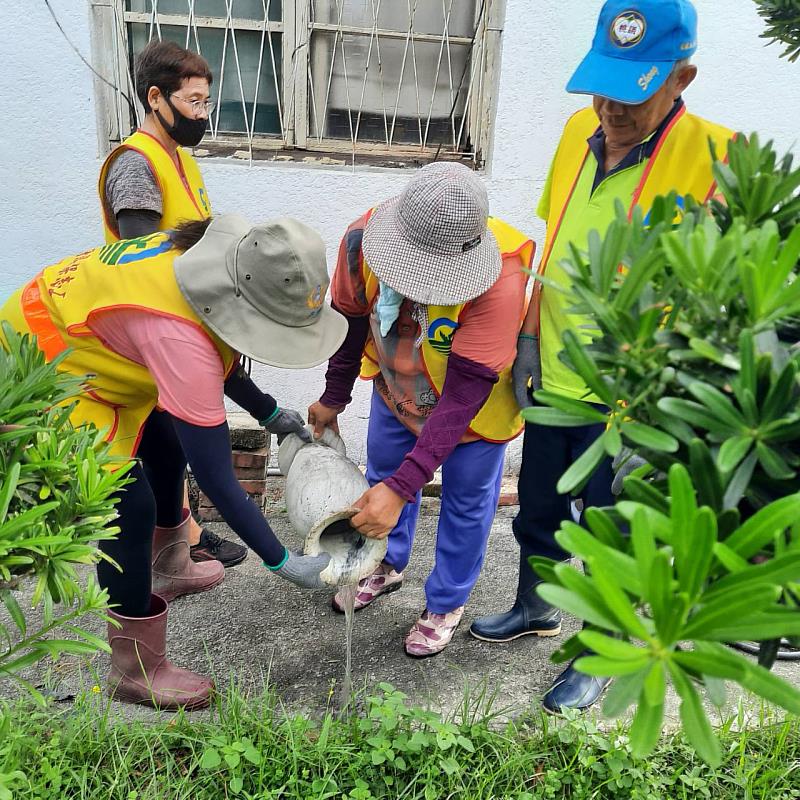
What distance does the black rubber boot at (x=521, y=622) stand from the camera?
2.75 meters

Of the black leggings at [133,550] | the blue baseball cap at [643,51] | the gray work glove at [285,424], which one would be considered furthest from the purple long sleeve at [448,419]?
the blue baseball cap at [643,51]

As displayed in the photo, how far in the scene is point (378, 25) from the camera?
3350 millimetres

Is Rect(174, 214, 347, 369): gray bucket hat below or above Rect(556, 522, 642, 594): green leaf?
below

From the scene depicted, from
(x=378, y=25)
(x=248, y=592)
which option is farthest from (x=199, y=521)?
(x=378, y=25)

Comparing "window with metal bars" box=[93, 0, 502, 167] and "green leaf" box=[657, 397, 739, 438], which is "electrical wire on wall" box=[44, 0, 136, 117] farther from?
"green leaf" box=[657, 397, 739, 438]

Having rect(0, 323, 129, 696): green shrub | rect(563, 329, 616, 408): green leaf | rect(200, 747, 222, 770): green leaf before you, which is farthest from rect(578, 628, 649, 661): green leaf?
rect(200, 747, 222, 770): green leaf

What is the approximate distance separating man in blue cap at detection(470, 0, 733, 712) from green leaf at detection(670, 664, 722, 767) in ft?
3.27

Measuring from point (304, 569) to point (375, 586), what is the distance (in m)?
0.96

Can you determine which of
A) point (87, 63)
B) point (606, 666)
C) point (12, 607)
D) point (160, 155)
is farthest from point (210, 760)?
point (87, 63)

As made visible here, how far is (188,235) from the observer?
77.6 inches

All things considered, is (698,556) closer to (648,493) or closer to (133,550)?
(648,493)

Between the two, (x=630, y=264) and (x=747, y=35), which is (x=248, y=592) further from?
(x=747, y=35)

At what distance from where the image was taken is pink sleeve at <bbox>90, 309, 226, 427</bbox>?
71.4 inches

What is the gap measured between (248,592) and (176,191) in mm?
1563
